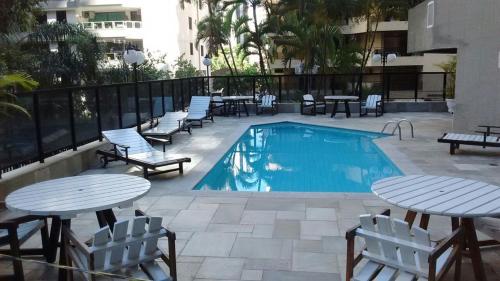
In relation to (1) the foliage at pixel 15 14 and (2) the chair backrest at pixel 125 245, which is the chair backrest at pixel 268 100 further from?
(2) the chair backrest at pixel 125 245

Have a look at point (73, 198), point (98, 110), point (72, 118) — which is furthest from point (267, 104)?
point (73, 198)

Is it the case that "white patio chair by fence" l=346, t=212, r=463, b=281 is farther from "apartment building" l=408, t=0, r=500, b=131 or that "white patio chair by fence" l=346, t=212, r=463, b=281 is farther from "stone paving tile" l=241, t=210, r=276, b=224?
"apartment building" l=408, t=0, r=500, b=131

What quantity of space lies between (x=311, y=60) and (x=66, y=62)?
1142cm

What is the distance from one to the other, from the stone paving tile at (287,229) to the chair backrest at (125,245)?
6.23 ft

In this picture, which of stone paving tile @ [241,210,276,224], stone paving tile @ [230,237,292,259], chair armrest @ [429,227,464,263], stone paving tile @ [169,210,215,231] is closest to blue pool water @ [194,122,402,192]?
stone paving tile @ [169,210,215,231]

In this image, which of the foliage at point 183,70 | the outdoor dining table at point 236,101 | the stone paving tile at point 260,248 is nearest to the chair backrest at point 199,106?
the outdoor dining table at point 236,101

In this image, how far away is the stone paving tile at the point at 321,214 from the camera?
5.91 m

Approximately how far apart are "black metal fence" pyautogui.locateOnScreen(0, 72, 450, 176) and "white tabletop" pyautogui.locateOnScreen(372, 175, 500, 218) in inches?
224

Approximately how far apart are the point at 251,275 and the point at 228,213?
1937 millimetres

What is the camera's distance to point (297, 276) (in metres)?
4.26

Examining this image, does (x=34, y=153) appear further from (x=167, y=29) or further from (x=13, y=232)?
(x=167, y=29)

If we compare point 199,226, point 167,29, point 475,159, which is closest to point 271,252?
point 199,226

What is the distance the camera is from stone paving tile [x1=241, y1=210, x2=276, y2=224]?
5.85m

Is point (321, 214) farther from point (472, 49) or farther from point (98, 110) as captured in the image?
point (472, 49)
